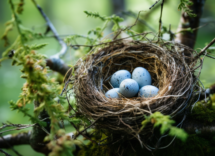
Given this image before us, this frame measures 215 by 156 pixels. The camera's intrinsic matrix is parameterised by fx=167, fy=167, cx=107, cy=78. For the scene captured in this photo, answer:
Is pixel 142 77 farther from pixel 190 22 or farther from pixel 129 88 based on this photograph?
pixel 190 22

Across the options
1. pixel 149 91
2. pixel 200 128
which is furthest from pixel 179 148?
pixel 149 91

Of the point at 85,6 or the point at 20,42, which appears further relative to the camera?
the point at 85,6

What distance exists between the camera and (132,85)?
4.57 ft

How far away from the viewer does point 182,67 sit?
1.24m

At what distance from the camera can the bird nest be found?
0.99 meters

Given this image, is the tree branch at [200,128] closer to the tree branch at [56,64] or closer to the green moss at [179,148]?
the green moss at [179,148]

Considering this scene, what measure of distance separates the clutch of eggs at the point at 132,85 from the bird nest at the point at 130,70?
65 millimetres

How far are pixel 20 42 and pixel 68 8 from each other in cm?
727

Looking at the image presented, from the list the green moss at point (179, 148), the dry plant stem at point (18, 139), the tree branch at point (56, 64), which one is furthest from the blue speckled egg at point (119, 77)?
the dry plant stem at point (18, 139)

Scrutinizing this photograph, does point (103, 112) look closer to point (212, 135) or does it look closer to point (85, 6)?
point (212, 135)

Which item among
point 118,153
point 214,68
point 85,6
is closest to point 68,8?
point 85,6

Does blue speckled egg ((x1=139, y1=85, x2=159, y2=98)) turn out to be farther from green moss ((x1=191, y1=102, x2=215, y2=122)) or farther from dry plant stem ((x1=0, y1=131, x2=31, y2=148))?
dry plant stem ((x1=0, y1=131, x2=31, y2=148))

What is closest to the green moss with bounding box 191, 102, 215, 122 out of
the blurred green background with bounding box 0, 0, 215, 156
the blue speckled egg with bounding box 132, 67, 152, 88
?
the blue speckled egg with bounding box 132, 67, 152, 88

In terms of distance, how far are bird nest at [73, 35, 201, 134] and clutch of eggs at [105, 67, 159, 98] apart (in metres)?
0.06
